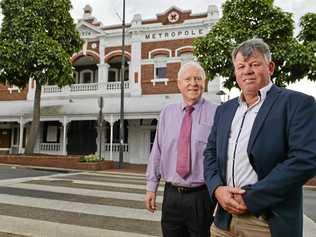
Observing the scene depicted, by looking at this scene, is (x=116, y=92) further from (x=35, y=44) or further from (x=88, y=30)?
(x=35, y=44)

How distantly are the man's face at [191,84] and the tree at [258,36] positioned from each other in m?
13.6

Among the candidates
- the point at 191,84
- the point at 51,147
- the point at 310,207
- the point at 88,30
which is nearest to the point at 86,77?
the point at 88,30

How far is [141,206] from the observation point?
7.70m

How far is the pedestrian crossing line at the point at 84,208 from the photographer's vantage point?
22.2 ft

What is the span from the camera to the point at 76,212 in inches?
269

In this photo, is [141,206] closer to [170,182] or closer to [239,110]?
[170,182]

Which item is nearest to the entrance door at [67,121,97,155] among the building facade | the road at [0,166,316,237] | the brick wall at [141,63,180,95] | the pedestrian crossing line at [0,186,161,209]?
the building facade

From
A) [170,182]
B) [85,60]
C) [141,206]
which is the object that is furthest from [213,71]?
[170,182]

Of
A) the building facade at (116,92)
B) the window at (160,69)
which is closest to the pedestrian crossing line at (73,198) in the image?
the building facade at (116,92)

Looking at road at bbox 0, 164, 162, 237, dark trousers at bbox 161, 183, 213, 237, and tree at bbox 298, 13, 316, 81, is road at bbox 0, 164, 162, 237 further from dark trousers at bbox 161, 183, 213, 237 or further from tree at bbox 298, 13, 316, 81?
tree at bbox 298, 13, 316, 81

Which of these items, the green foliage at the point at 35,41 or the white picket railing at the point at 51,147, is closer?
the green foliage at the point at 35,41

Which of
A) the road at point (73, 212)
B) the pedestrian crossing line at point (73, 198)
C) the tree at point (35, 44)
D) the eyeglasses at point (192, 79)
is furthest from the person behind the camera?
the tree at point (35, 44)

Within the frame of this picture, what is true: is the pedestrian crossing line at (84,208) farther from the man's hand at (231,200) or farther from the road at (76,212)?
the man's hand at (231,200)

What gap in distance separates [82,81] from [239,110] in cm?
2501
